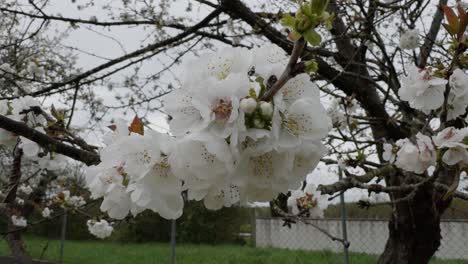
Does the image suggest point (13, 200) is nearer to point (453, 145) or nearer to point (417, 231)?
point (453, 145)

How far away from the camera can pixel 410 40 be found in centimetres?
312

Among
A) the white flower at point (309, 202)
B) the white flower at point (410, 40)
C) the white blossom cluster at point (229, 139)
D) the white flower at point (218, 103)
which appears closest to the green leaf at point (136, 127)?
the white blossom cluster at point (229, 139)

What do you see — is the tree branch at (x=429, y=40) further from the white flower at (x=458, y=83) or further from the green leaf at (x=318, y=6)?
the green leaf at (x=318, y=6)

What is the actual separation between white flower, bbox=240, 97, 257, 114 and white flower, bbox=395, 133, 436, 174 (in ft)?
3.00

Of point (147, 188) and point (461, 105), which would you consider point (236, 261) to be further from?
point (147, 188)

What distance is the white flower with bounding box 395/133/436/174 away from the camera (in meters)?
1.32

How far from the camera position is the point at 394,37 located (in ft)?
13.7

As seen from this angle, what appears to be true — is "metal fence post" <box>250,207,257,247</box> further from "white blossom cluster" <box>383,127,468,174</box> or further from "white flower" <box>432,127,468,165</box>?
"white flower" <box>432,127,468,165</box>

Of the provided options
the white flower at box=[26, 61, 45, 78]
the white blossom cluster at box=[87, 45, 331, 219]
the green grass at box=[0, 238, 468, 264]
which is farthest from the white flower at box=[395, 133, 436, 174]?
the green grass at box=[0, 238, 468, 264]

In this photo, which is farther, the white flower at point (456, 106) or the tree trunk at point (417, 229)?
the tree trunk at point (417, 229)

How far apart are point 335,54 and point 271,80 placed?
2.52m

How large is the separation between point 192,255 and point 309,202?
6.78 m

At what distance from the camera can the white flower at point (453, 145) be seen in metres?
1.24

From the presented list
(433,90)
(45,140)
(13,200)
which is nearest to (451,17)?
(433,90)
